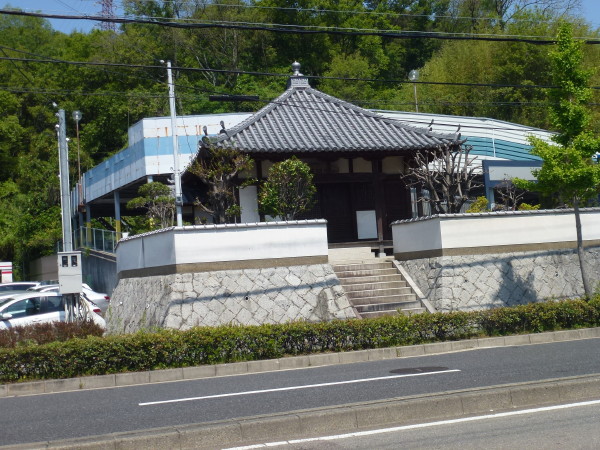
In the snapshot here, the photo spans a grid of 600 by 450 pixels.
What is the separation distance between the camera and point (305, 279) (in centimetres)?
1830

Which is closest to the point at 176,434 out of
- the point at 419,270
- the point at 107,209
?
the point at 419,270

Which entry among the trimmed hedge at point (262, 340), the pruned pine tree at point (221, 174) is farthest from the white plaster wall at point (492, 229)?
the pruned pine tree at point (221, 174)

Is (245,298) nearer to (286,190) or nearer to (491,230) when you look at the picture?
(286,190)

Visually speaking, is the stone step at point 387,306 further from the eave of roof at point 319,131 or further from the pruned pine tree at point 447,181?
the eave of roof at point 319,131

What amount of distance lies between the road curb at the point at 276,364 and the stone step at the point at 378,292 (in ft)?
12.4

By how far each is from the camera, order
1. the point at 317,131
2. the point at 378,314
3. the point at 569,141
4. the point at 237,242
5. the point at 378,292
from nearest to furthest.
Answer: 1. the point at 237,242
2. the point at 378,314
3. the point at 569,141
4. the point at 378,292
5. the point at 317,131

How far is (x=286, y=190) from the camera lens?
65.6 ft

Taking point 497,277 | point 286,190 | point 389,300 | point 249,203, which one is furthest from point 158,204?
point 497,277

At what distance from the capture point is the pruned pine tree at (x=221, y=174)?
2016cm

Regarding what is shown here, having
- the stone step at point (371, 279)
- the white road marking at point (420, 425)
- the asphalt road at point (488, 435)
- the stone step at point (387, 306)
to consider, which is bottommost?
the asphalt road at point (488, 435)

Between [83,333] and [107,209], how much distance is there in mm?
29171

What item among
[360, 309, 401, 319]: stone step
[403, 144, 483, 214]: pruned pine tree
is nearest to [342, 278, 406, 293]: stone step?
[360, 309, 401, 319]: stone step

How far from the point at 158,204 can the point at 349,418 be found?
64.0 feet

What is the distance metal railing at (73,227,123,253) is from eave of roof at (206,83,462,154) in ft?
35.0
